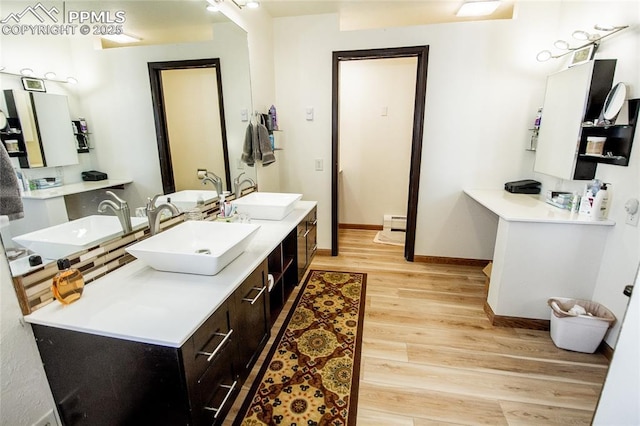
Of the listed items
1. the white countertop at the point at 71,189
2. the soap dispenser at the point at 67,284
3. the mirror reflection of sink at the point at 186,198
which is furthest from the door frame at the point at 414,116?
the soap dispenser at the point at 67,284

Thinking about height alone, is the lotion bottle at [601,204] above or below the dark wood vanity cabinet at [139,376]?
above

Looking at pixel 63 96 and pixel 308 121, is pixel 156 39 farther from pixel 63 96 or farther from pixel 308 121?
pixel 308 121

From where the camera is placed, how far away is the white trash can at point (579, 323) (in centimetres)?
195

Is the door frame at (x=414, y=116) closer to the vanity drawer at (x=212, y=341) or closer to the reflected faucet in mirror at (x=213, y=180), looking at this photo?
the reflected faucet in mirror at (x=213, y=180)

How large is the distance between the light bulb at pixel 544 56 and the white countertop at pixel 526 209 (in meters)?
1.21

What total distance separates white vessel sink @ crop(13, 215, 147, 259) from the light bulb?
3.49 meters

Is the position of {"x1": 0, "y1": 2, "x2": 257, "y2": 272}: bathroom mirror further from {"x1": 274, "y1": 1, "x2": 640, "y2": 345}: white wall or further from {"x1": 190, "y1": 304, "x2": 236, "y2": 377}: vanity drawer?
{"x1": 274, "y1": 1, "x2": 640, "y2": 345}: white wall

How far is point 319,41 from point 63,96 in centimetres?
248

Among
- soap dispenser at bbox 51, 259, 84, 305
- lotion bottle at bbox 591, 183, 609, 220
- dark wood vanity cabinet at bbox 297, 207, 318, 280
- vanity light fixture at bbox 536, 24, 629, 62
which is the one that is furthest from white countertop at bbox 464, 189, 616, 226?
soap dispenser at bbox 51, 259, 84, 305

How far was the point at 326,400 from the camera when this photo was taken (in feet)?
5.51

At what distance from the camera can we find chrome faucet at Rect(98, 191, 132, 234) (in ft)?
4.66

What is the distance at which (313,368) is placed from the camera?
1.90 m

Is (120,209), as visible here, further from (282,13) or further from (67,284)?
(282,13)

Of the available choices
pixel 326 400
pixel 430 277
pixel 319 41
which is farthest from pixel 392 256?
pixel 319 41
